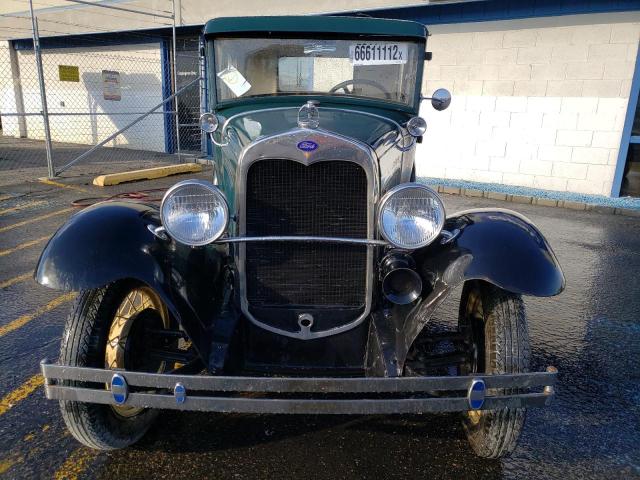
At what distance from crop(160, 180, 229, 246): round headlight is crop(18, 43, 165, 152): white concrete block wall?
10.6 m

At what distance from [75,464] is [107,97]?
12.8 metres

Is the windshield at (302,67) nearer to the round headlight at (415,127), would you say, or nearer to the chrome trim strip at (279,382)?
the round headlight at (415,127)

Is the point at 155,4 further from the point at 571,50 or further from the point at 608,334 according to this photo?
the point at 608,334

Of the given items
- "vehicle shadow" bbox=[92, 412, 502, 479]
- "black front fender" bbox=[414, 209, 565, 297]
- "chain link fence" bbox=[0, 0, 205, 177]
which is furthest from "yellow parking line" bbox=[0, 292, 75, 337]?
"chain link fence" bbox=[0, 0, 205, 177]

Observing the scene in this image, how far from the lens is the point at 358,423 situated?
8.18ft

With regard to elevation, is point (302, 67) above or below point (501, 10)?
below

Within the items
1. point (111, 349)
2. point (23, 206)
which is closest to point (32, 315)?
point (111, 349)

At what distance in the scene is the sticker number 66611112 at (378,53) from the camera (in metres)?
3.06

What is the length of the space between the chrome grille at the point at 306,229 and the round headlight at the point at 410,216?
0.14 meters

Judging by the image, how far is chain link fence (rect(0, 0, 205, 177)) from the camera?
459 inches

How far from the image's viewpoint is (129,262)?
2.06 metres

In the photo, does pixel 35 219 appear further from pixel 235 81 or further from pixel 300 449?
pixel 300 449

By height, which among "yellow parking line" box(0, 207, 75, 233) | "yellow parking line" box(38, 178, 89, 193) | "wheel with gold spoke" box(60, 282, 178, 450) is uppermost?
"wheel with gold spoke" box(60, 282, 178, 450)

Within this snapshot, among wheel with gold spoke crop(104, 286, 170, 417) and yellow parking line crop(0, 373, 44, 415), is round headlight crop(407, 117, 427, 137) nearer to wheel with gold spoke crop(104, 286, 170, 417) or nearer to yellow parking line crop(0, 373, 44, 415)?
wheel with gold spoke crop(104, 286, 170, 417)
